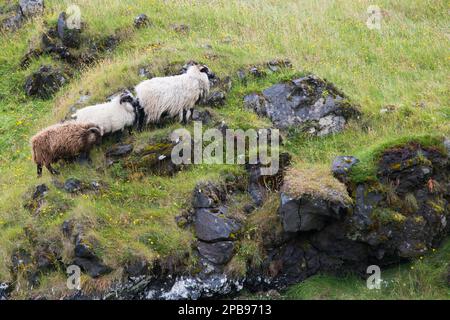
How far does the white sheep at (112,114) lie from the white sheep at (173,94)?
294 millimetres

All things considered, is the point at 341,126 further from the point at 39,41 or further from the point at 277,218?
the point at 39,41

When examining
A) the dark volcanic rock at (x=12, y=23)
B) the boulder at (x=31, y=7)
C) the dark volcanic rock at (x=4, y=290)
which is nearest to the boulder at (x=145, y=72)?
the dark volcanic rock at (x=4, y=290)

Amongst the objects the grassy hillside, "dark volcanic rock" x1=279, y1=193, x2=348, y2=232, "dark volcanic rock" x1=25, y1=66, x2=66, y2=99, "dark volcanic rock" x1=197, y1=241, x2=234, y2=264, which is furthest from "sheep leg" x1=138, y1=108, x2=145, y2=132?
"dark volcanic rock" x1=25, y1=66, x2=66, y2=99

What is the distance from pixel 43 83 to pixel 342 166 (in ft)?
33.1

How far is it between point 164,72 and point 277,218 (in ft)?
18.7

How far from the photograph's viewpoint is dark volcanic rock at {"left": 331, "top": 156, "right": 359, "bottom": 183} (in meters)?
12.2

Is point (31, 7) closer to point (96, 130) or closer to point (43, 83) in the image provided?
point (43, 83)

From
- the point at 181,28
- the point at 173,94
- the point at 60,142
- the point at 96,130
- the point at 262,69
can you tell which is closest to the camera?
the point at 60,142

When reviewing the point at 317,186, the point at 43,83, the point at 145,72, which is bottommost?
the point at 317,186

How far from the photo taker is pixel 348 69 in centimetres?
1808

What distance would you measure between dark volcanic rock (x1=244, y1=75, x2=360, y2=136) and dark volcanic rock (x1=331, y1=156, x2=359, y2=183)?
2.61 metres

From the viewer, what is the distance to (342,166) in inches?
484

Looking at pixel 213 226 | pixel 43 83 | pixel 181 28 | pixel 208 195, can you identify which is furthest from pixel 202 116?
pixel 43 83

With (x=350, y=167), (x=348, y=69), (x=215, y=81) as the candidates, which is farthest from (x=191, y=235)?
(x=348, y=69)
